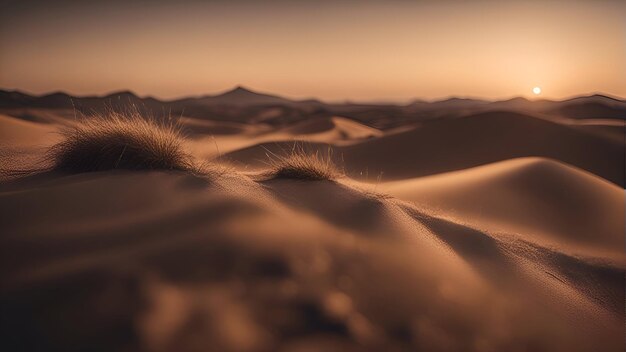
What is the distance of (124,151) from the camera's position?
9.53 feet

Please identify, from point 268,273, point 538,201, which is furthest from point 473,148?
point 268,273

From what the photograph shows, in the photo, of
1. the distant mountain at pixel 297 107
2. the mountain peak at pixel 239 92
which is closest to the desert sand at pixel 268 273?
the distant mountain at pixel 297 107

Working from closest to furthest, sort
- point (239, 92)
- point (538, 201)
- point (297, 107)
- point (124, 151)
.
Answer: point (124, 151) < point (538, 201) < point (297, 107) < point (239, 92)

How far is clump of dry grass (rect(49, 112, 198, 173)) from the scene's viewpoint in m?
2.87

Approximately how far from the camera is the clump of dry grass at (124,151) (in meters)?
2.87

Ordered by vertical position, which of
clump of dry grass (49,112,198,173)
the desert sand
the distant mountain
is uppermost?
clump of dry grass (49,112,198,173)

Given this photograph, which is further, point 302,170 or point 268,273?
point 302,170

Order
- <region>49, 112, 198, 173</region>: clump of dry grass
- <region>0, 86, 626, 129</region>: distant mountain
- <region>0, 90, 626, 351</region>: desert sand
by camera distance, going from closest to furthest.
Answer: <region>0, 90, 626, 351</region>: desert sand, <region>49, 112, 198, 173</region>: clump of dry grass, <region>0, 86, 626, 129</region>: distant mountain

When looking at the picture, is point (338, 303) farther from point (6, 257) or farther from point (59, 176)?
point (59, 176)

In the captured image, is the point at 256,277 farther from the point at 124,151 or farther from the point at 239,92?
the point at 239,92

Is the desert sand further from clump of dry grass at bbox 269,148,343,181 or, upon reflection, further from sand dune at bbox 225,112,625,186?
sand dune at bbox 225,112,625,186

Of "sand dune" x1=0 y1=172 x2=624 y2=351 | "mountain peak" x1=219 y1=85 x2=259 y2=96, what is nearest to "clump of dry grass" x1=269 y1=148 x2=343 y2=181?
"sand dune" x1=0 y1=172 x2=624 y2=351

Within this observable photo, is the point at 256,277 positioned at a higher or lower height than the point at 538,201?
higher

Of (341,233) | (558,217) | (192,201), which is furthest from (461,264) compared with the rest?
(558,217)
